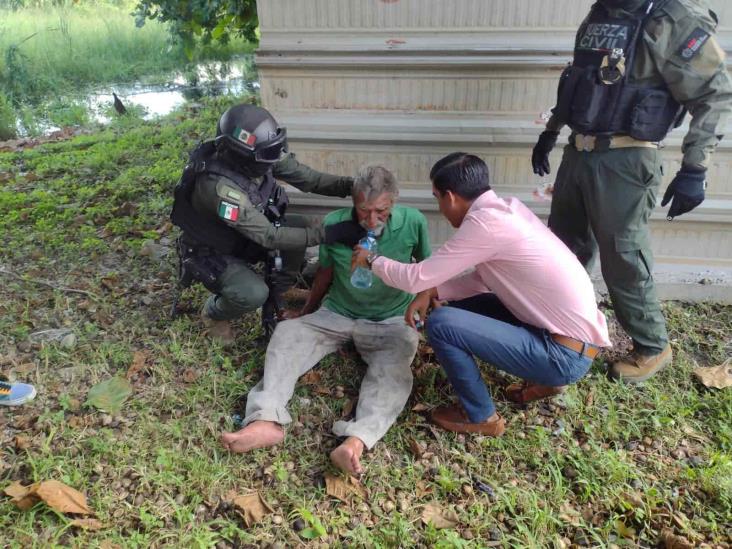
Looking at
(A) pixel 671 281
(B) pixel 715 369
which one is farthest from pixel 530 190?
(B) pixel 715 369

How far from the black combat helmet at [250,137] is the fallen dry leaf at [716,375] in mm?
2563

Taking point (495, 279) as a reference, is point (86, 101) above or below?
below

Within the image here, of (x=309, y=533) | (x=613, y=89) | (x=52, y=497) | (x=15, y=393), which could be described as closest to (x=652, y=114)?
(x=613, y=89)

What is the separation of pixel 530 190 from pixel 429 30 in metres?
1.19

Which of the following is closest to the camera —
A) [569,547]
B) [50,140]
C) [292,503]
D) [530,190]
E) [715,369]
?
[569,547]

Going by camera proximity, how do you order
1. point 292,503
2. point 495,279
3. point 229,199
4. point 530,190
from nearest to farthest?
1. point 292,503
2. point 495,279
3. point 229,199
4. point 530,190

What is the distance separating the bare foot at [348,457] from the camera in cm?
243

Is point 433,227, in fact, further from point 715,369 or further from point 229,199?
point 715,369

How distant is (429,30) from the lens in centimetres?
343

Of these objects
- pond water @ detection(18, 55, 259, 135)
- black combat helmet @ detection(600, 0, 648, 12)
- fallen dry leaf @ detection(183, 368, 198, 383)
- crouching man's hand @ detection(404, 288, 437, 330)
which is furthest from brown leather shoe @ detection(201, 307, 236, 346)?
pond water @ detection(18, 55, 259, 135)

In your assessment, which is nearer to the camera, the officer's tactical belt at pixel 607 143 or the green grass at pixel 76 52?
the officer's tactical belt at pixel 607 143

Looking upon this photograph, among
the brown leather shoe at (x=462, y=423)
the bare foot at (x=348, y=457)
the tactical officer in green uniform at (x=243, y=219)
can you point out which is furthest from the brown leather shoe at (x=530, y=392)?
the tactical officer in green uniform at (x=243, y=219)

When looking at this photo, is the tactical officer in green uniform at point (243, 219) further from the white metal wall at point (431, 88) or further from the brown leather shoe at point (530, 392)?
the brown leather shoe at point (530, 392)

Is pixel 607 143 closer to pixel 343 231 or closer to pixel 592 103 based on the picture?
pixel 592 103
